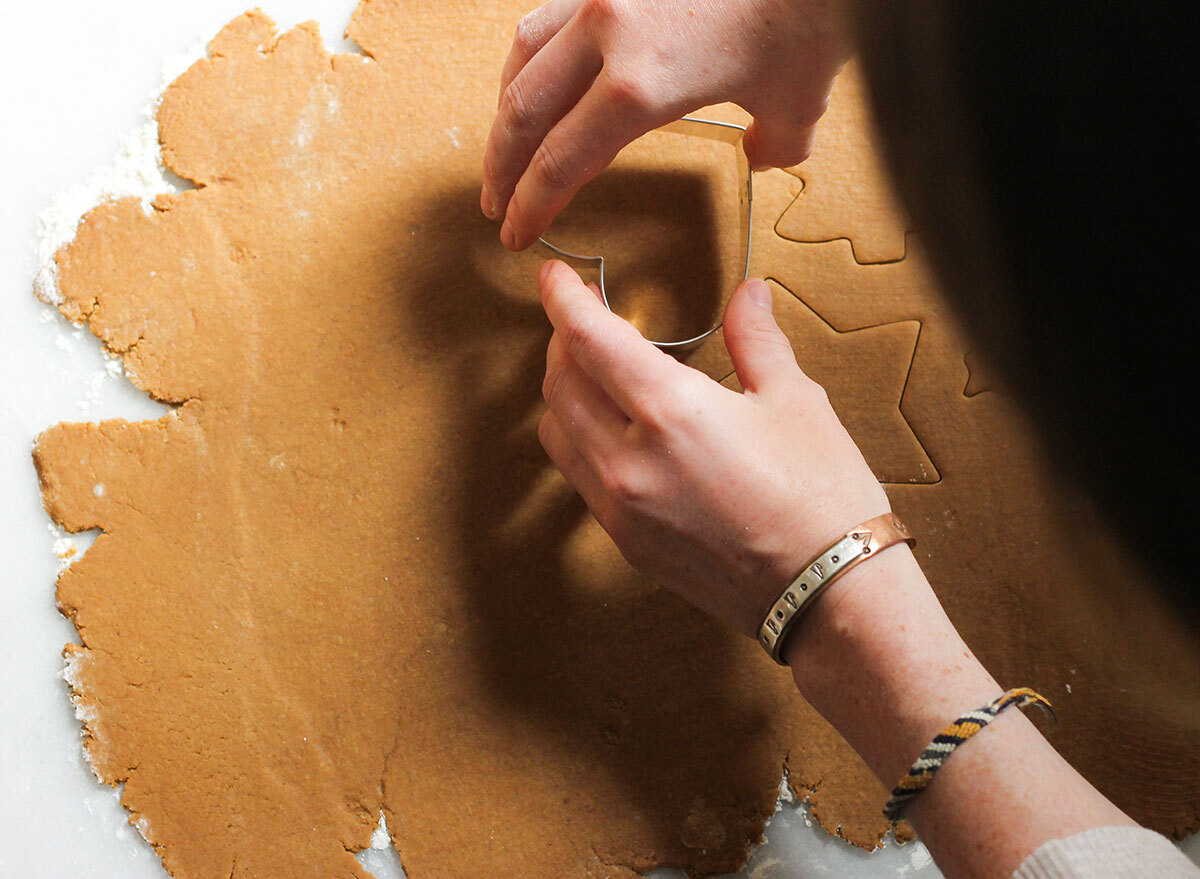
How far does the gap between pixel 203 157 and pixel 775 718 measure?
1171 mm

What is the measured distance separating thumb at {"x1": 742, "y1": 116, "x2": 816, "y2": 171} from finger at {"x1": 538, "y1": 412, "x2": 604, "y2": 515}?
457 millimetres

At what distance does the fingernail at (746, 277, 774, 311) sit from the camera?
1062mm

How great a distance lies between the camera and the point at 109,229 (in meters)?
1.24

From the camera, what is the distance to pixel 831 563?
2.90ft

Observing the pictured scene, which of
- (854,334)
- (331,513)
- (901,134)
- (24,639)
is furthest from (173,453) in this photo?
(901,134)

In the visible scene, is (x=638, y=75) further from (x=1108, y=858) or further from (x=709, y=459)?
(x=1108, y=858)

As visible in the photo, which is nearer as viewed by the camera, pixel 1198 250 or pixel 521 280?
pixel 1198 250

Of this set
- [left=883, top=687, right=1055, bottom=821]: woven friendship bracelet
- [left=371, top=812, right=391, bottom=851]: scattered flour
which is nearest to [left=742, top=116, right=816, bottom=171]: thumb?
[left=883, top=687, right=1055, bottom=821]: woven friendship bracelet

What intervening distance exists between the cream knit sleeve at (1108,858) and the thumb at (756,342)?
1.75ft

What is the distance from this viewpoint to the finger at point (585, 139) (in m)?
0.97

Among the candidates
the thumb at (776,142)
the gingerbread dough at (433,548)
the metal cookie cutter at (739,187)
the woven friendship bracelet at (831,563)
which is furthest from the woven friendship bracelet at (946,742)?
the thumb at (776,142)

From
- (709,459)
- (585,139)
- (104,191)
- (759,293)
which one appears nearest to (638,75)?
(585,139)

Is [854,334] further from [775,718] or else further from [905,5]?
[905,5]

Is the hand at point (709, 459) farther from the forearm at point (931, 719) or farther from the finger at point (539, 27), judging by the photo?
the finger at point (539, 27)
